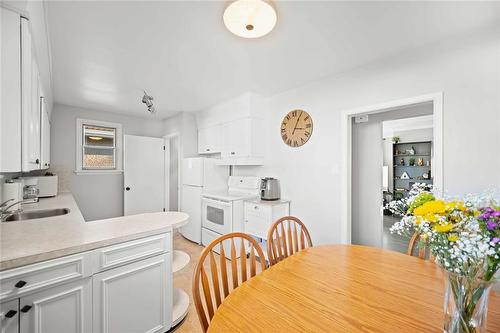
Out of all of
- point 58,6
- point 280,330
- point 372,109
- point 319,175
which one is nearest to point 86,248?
point 280,330

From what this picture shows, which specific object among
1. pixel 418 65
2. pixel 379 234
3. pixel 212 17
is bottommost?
pixel 379 234

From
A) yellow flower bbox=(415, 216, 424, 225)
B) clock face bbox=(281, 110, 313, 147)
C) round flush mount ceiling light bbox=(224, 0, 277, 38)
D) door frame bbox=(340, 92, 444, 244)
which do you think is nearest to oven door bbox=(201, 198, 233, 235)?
clock face bbox=(281, 110, 313, 147)

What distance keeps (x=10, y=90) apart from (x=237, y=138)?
8.15ft

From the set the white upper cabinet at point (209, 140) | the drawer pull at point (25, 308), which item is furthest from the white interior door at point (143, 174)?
the drawer pull at point (25, 308)

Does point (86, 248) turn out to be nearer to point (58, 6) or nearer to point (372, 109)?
point (58, 6)

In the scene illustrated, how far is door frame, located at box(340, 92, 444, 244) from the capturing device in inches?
75.2

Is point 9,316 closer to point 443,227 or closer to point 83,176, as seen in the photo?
point 443,227

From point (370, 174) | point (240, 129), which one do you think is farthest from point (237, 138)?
point (370, 174)

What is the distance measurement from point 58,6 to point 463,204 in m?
2.46

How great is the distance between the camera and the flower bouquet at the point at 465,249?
1.89 ft

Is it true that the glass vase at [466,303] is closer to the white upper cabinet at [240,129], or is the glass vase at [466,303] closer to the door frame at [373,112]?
the door frame at [373,112]

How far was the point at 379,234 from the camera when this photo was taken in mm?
2873

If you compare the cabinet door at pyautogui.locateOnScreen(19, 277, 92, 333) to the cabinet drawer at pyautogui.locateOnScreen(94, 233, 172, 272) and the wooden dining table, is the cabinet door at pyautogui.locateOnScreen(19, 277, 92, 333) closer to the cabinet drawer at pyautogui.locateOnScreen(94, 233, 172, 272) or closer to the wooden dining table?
the cabinet drawer at pyautogui.locateOnScreen(94, 233, 172, 272)

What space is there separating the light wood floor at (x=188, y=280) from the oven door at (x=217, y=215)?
0.45 m
